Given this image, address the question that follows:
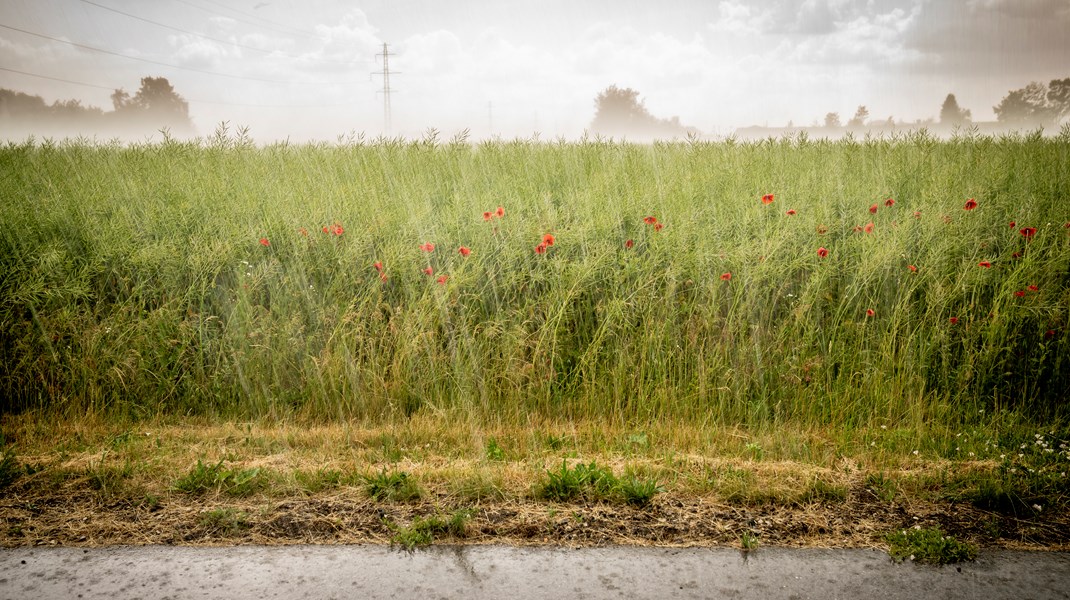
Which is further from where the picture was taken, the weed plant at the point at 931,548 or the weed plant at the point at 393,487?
the weed plant at the point at 393,487

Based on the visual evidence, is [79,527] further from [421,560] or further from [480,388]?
[480,388]

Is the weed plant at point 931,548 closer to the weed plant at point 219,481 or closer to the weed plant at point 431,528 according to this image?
the weed plant at point 431,528

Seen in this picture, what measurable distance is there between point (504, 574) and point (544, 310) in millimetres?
2379

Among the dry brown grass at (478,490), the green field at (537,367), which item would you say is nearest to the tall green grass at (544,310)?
the green field at (537,367)

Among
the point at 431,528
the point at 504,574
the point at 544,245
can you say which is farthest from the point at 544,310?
the point at 504,574

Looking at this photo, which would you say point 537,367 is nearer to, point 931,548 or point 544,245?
point 544,245

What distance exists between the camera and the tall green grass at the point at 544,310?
13.2 ft

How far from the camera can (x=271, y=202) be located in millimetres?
6215

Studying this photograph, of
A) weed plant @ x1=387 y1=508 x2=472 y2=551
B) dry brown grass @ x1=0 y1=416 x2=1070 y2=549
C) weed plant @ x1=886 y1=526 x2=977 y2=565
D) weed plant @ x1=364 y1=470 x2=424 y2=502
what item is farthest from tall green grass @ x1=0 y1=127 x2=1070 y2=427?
weed plant @ x1=886 y1=526 x2=977 y2=565

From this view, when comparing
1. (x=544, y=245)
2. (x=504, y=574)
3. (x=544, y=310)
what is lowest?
(x=504, y=574)

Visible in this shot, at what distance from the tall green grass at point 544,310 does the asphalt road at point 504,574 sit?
1.43 meters

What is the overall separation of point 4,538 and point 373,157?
283 inches

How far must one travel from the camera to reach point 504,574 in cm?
228

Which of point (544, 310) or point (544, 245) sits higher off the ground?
point (544, 245)
